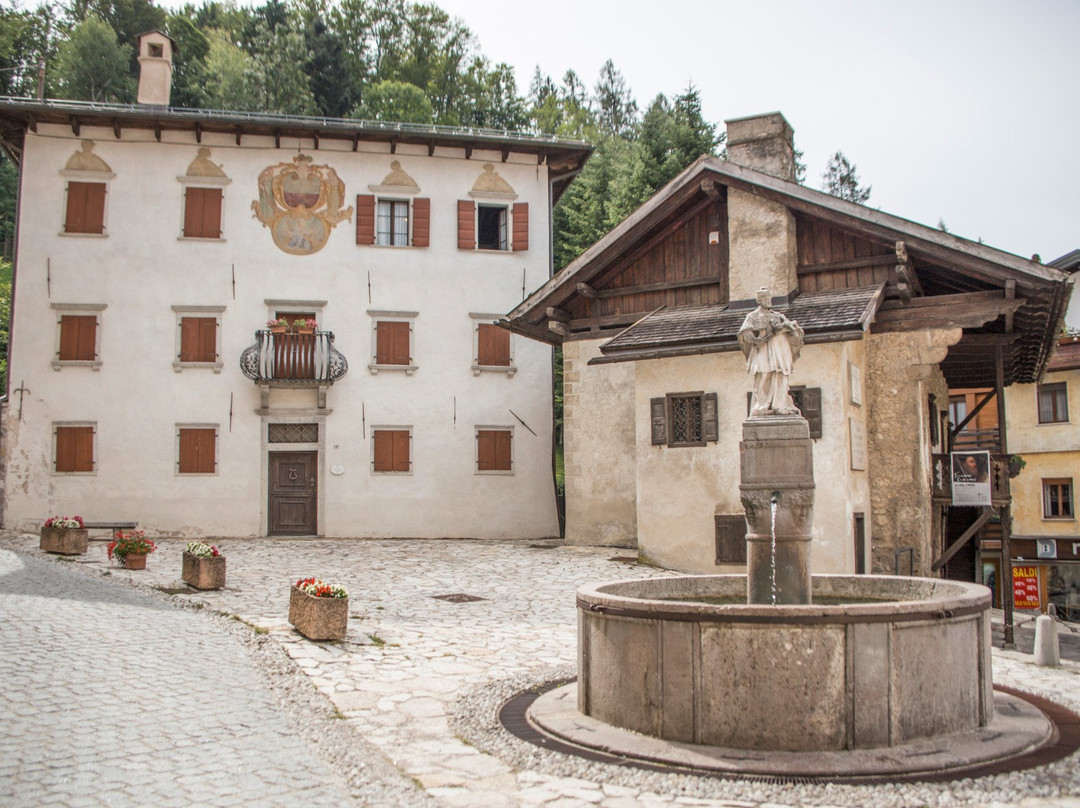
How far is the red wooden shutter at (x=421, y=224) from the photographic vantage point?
23922 millimetres

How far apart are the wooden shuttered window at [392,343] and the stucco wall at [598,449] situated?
4493 millimetres

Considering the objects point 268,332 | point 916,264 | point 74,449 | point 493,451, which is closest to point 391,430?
point 493,451

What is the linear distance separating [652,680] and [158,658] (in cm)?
511

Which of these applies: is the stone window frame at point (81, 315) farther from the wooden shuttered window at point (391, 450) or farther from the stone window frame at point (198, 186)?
the wooden shuttered window at point (391, 450)

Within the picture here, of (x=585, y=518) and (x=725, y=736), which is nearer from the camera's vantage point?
(x=725, y=736)

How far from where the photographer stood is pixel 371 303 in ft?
77.3

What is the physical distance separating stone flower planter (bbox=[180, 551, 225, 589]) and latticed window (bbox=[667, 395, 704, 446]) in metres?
7.89

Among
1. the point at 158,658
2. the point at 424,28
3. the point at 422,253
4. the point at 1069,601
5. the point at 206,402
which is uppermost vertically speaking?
the point at 424,28

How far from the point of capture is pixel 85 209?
22.8 metres

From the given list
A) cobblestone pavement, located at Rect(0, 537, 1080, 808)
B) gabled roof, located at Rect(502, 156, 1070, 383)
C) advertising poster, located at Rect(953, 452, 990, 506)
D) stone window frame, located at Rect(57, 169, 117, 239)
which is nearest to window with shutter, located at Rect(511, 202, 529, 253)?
gabled roof, located at Rect(502, 156, 1070, 383)

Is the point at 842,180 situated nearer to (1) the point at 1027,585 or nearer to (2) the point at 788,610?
(1) the point at 1027,585

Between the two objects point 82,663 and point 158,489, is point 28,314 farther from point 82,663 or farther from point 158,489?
point 82,663

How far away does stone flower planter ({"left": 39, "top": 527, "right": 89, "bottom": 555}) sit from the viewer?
682 inches

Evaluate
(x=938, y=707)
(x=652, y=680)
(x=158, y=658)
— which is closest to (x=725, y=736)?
(x=652, y=680)
